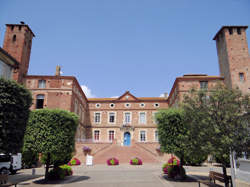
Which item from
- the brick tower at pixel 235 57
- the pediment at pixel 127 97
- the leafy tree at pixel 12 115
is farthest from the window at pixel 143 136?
the leafy tree at pixel 12 115

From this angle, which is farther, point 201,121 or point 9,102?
point 201,121

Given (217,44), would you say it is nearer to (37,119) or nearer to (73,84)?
(73,84)

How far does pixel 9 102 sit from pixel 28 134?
3.94 m

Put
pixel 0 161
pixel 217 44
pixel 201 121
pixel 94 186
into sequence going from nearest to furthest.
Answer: pixel 201 121
pixel 94 186
pixel 0 161
pixel 217 44

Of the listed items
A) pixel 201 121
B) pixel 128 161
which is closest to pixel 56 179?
pixel 201 121

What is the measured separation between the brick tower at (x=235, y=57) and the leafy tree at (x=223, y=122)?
2116cm

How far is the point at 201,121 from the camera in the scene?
8930mm

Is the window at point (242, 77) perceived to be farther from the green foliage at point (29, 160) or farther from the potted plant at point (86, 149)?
the green foliage at point (29, 160)

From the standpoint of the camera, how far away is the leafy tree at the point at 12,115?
801 centimetres

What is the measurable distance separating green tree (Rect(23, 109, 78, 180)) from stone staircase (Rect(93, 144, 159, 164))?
12.9 meters

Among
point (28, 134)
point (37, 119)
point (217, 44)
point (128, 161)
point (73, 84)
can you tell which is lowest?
point (128, 161)

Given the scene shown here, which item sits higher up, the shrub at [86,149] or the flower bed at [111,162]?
the shrub at [86,149]

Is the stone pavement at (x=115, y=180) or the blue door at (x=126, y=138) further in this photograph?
the blue door at (x=126, y=138)

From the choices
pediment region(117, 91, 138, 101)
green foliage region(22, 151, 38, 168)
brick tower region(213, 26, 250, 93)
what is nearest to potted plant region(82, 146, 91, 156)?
green foliage region(22, 151, 38, 168)
